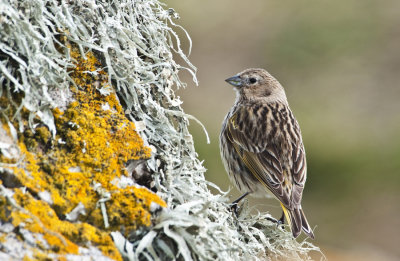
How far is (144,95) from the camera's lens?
3510 mm

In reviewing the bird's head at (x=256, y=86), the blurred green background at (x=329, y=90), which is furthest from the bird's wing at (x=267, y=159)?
the blurred green background at (x=329, y=90)

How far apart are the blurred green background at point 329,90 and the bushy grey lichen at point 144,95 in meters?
4.91

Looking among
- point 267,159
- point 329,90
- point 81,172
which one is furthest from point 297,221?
point 329,90

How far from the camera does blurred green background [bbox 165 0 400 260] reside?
933 cm

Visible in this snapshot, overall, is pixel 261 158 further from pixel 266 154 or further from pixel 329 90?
pixel 329 90

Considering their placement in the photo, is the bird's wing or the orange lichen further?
the bird's wing

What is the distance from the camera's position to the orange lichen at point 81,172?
278 cm

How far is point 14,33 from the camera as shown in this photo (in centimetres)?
296

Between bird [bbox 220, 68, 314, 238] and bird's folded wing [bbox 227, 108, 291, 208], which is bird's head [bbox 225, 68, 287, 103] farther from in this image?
bird's folded wing [bbox 227, 108, 291, 208]

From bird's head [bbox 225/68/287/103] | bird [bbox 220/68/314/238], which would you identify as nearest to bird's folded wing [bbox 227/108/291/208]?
bird [bbox 220/68/314/238]

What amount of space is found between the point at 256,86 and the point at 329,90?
5778mm

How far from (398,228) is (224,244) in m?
6.57

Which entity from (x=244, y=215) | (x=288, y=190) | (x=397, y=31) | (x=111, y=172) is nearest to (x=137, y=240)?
(x=111, y=172)

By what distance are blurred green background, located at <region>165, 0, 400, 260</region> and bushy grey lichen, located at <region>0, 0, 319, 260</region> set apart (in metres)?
4.91
